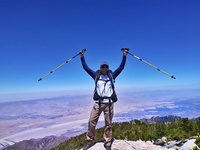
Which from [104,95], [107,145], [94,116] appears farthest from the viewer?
[107,145]

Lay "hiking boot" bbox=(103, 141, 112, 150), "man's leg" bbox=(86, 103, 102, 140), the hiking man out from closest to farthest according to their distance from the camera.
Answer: the hiking man < "man's leg" bbox=(86, 103, 102, 140) < "hiking boot" bbox=(103, 141, 112, 150)

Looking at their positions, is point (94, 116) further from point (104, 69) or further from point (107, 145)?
point (104, 69)

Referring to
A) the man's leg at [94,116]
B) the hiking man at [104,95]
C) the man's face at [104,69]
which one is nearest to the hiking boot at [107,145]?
the hiking man at [104,95]

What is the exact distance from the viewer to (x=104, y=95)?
11.9 metres

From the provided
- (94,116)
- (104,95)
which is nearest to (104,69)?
(104,95)

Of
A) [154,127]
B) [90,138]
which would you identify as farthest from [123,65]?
[154,127]

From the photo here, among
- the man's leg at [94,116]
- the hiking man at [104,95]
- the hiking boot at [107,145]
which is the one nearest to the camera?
the hiking man at [104,95]

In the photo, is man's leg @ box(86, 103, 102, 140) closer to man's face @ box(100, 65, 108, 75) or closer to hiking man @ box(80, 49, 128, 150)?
hiking man @ box(80, 49, 128, 150)

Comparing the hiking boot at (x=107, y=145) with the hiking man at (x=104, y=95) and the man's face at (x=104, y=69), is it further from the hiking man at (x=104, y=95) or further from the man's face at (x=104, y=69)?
the man's face at (x=104, y=69)

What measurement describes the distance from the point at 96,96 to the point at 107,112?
731mm

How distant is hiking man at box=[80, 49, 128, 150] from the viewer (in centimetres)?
1194

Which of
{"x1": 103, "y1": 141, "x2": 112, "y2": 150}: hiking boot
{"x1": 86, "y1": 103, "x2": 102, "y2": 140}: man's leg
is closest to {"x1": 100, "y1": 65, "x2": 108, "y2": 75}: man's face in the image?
{"x1": 86, "y1": 103, "x2": 102, "y2": 140}: man's leg

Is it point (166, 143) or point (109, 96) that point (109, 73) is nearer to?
point (109, 96)

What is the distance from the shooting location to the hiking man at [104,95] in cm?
1194
